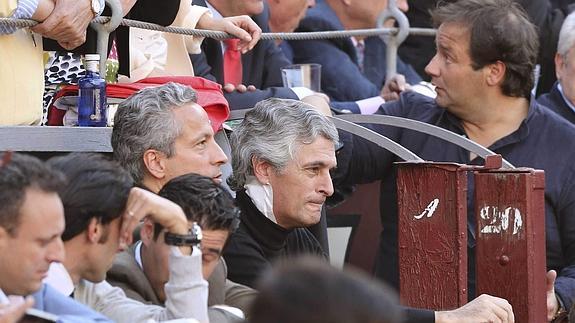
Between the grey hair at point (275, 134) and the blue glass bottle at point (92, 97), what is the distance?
1.53ft

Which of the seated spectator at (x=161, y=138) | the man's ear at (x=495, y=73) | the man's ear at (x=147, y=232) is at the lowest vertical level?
the man's ear at (x=147, y=232)

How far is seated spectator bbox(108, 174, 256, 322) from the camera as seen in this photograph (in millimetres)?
3633

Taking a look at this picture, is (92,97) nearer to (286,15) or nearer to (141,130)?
(141,130)

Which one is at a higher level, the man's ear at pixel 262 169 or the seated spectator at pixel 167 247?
the man's ear at pixel 262 169

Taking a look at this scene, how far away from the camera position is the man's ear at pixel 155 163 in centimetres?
441

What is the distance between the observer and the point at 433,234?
475 centimetres

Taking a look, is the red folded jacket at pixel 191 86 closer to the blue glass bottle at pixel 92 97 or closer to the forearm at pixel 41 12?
the blue glass bottle at pixel 92 97

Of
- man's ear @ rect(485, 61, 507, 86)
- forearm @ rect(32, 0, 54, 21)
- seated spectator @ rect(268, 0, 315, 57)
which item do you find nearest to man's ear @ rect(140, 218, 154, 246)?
forearm @ rect(32, 0, 54, 21)

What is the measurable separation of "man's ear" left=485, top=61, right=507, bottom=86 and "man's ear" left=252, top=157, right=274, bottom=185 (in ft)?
4.74

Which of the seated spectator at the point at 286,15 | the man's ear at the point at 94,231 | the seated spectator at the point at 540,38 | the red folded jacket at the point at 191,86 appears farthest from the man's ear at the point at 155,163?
the seated spectator at the point at 540,38

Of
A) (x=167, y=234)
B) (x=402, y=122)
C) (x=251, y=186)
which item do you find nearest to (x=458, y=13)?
(x=402, y=122)

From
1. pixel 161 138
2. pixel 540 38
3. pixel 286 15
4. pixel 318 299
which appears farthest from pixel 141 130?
pixel 540 38

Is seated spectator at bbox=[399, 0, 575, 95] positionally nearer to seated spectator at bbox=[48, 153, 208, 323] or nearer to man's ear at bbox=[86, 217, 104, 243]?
seated spectator at bbox=[48, 153, 208, 323]

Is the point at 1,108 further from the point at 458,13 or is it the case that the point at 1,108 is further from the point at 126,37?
the point at 458,13
